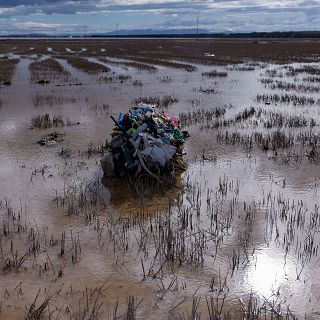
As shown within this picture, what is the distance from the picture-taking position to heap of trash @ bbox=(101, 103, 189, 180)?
27.7 feet

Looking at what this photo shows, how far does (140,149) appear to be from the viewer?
8.61 meters

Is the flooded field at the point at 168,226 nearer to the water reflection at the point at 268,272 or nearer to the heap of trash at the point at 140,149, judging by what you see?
the water reflection at the point at 268,272

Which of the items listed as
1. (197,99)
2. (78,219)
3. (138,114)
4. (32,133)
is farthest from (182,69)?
(78,219)

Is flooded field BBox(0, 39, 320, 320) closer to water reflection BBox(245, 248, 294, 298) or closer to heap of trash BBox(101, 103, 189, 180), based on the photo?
water reflection BBox(245, 248, 294, 298)

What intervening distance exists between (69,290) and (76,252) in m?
0.78

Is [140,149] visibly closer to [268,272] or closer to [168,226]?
[168,226]

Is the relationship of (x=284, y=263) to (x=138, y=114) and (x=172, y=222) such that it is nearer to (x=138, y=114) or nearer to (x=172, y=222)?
(x=172, y=222)

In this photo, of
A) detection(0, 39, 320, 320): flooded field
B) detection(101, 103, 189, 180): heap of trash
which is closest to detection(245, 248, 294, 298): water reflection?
detection(0, 39, 320, 320): flooded field

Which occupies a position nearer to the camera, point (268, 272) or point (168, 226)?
point (268, 272)

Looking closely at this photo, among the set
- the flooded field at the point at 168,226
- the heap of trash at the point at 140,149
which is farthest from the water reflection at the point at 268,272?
the heap of trash at the point at 140,149

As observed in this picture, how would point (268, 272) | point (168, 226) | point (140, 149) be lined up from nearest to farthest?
1. point (268, 272)
2. point (168, 226)
3. point (140, 149)

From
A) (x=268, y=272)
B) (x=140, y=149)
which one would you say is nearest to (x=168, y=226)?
(x=268, y=272)

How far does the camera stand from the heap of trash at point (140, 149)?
8.44 m

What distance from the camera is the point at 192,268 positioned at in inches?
211
